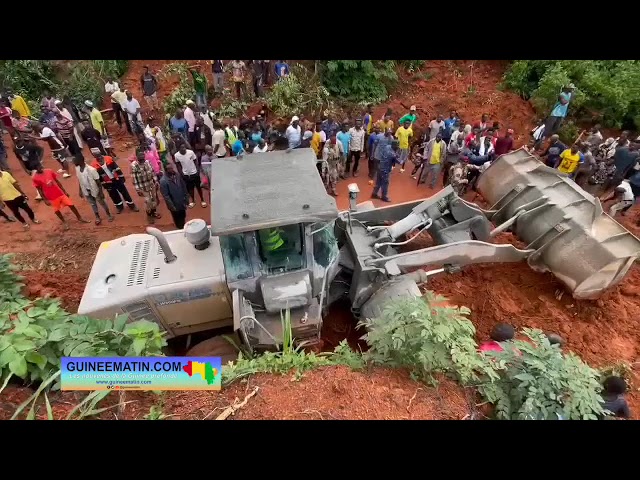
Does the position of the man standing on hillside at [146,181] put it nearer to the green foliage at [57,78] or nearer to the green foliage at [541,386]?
the green foliage at [57,78]

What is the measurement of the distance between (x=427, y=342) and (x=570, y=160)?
646cm

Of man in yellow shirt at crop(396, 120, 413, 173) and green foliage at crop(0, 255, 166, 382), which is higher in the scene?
green foliage at crop(0, 255, 166, 382)

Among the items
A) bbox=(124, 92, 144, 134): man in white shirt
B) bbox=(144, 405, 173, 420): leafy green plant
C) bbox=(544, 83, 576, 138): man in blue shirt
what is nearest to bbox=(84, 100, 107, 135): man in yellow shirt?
bbox=(124, 92, 144, 134): man in white shirt

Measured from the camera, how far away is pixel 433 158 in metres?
8.92

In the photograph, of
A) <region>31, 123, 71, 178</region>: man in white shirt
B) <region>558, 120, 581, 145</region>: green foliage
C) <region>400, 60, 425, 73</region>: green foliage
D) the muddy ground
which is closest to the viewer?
the muddy ground

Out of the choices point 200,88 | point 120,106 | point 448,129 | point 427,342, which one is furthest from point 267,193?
point 120,106

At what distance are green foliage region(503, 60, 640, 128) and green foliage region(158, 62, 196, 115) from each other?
9.78 meters

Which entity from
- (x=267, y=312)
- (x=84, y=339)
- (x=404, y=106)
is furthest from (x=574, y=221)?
(x=404, y=106)

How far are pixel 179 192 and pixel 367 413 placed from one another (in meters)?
5.49

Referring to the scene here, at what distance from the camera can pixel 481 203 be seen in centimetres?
852

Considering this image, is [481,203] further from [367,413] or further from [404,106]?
[367,413]

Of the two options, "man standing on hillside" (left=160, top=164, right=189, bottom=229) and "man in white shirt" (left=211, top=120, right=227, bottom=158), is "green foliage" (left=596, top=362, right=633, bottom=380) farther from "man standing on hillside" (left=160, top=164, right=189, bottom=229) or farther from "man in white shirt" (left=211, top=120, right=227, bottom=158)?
"man in white shirt" (left=211, top=120, right=227, bottom=158)

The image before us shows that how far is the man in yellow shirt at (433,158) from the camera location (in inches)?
346

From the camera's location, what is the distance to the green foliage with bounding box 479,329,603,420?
10.6 feet
